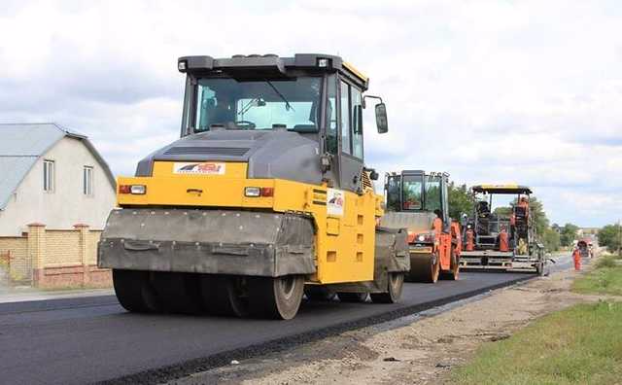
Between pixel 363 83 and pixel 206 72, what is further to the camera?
pixel 363 83

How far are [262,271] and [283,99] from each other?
8.91ft

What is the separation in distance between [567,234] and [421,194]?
165976 mm

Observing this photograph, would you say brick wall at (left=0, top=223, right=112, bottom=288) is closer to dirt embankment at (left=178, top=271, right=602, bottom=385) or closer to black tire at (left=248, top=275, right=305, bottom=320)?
dirt embankment at (left=178, top=271, right=602, bottom=385)

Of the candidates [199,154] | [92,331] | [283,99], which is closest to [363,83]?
[283,99]

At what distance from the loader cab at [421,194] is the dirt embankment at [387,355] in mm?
10447

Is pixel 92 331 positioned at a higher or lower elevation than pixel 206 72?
lower

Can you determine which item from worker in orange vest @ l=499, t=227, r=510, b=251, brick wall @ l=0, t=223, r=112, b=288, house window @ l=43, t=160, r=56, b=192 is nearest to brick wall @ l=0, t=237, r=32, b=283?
brick wall @ l=0, t=223, r=112, b=288

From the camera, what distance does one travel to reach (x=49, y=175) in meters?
36.5

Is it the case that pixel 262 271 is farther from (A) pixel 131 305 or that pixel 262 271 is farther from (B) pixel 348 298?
(B) pixel 348 298

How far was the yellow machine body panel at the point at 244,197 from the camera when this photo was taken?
9219 mm

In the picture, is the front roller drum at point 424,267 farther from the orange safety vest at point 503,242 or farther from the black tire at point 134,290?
the black tire at point 134,290

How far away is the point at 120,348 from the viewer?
724 centimetres

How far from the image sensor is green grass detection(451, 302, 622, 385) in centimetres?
640

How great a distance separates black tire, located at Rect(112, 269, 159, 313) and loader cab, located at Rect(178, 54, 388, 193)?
2.11 meters
